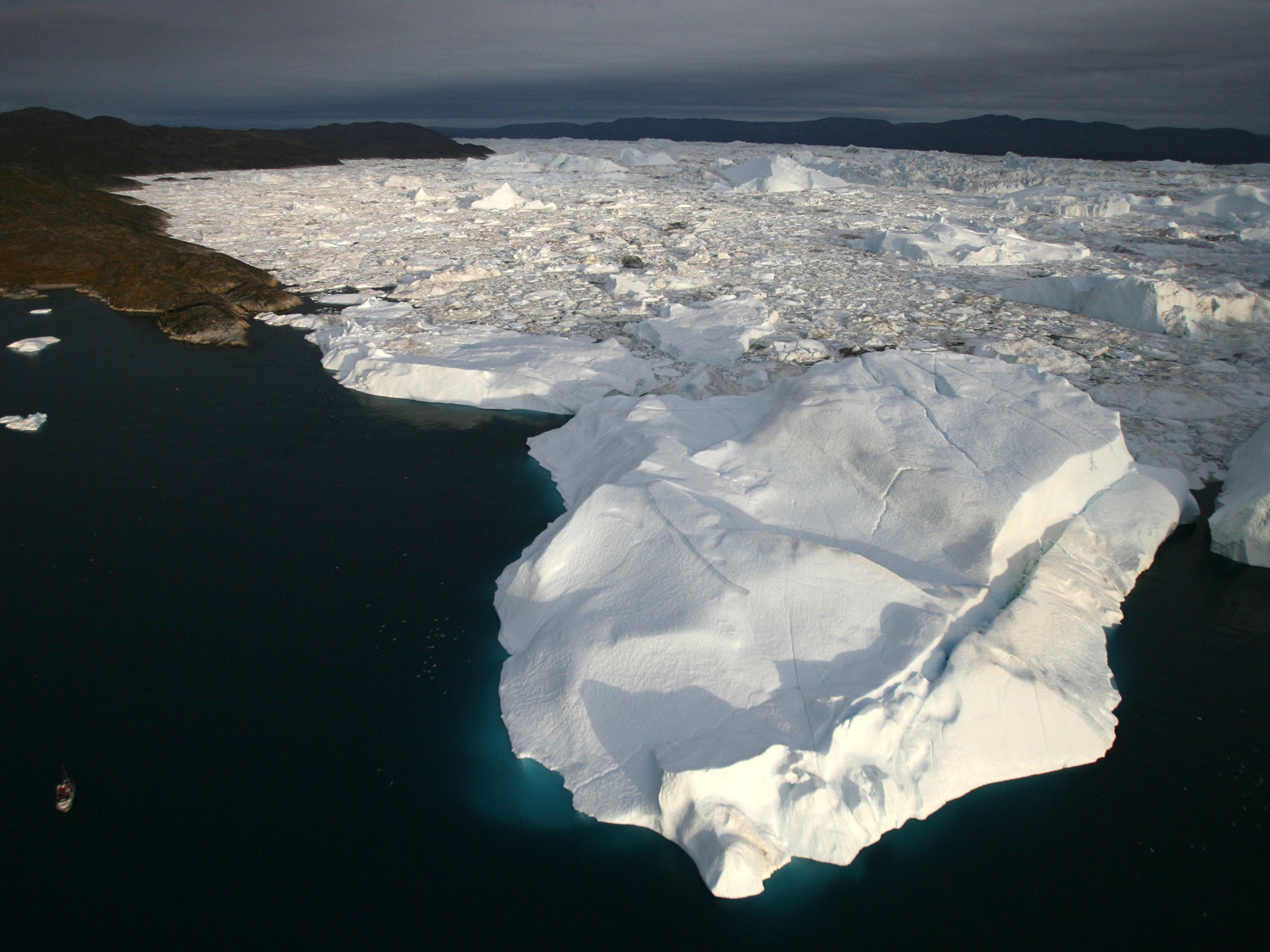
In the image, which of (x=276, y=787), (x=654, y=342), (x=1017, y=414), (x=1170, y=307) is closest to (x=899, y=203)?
(x=1170, y=307)

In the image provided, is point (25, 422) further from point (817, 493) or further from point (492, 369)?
point (817, 493)

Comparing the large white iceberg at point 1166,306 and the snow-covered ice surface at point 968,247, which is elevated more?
the snow-covered ice surface at point 968,247

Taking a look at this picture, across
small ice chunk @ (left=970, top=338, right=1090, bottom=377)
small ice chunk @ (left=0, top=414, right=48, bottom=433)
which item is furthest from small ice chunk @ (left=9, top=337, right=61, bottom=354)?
small ice chunk @ (left=970, top=338, right=1090, bottom=377)

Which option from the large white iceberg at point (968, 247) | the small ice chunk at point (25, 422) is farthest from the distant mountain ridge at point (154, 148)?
the large white iceberg at point (968, 247)

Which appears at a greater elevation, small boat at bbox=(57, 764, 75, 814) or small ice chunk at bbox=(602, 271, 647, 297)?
small ice chunk at bbox=(602, 271, 647, 297)

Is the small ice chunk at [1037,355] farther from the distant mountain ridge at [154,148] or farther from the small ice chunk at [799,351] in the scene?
the distant mountain ridge at [154,148]

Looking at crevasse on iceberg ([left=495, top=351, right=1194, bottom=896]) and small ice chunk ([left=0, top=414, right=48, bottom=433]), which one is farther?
small ice chunk ([left=0, top=414, right=48, bottom=433])

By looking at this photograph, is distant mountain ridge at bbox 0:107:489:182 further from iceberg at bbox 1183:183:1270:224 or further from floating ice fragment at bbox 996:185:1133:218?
iceberg at bbox 1183:183:1270:224
